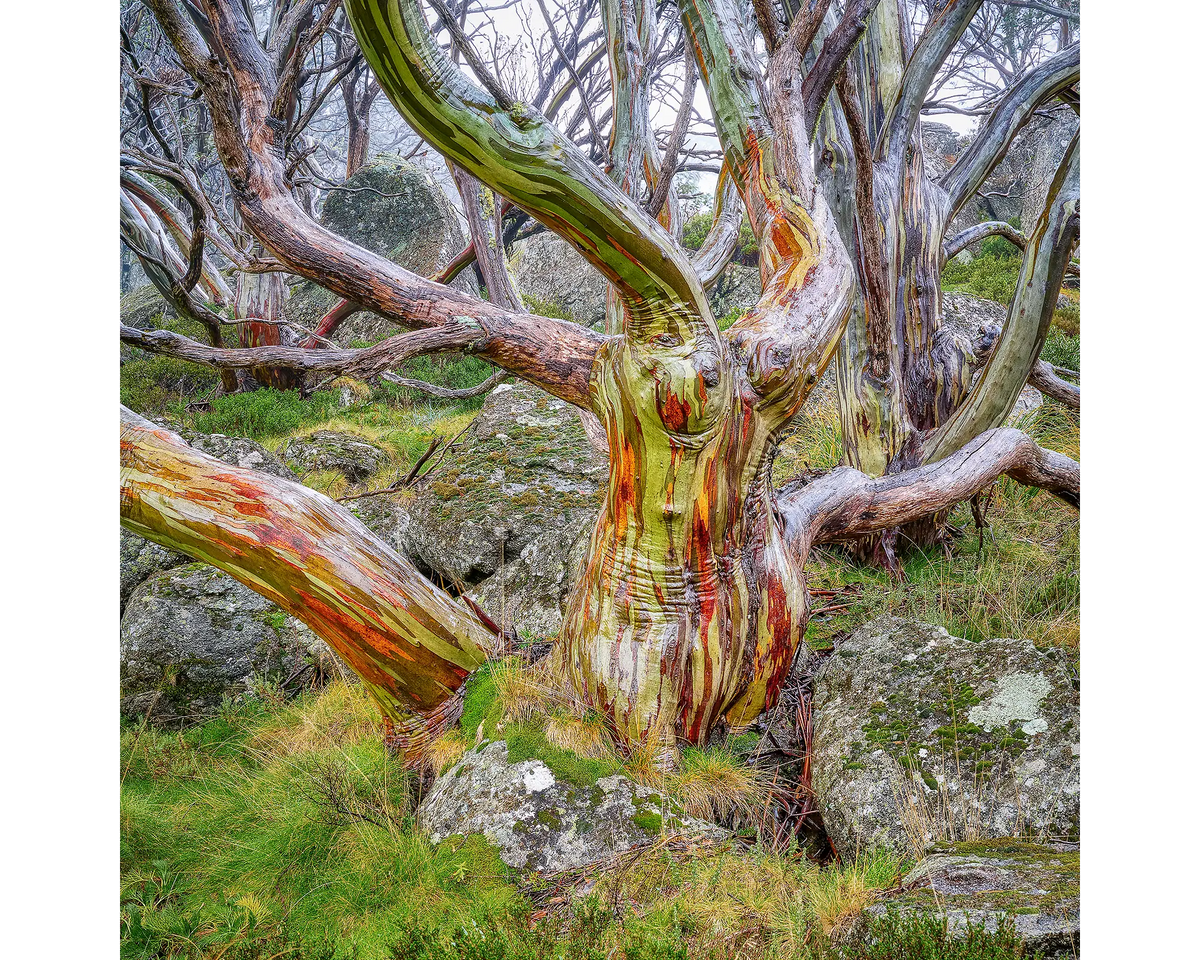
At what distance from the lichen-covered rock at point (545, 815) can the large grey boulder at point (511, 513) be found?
1.71 metres

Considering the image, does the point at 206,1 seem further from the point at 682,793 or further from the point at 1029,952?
the point at 1029,952

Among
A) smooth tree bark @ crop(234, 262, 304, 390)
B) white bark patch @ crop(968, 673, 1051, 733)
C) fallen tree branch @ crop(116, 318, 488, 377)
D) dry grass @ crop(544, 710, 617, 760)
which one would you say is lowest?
dry grass @ crop(544, 710, 617, 760)

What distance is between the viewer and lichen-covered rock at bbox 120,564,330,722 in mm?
4184

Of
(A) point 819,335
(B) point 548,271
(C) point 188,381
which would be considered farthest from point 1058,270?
(B) point 548,271

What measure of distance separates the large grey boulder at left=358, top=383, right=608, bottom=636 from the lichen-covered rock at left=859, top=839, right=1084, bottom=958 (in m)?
2.64

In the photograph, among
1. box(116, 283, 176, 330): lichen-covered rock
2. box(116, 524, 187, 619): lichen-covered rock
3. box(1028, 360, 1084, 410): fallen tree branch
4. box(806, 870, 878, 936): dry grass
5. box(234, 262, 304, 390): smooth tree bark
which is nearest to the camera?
box(806, 870, 878, 936): dry grass

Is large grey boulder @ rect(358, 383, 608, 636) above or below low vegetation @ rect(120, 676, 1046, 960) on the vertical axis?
above

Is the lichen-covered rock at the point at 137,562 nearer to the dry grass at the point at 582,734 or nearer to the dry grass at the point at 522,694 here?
the dry grass at the point at 522,694

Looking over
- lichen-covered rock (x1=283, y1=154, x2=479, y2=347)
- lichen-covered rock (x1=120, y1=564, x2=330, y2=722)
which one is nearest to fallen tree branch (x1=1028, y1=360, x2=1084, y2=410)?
lichen-covered rock (x1=120, y1=564, x2=330, y2=722)

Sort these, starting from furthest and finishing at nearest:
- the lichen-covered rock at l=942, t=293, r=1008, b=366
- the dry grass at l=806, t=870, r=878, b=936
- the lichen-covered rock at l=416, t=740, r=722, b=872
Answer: the lichen-covered rock at l=942, t=293, r=1008, b=366
the lichen-covered rock at l=416, t=740, r=722, b=872
the dry grass at l=806, t=870, r=878, b=936

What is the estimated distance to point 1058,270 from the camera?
386cm

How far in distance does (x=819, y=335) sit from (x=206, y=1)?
3.46 m

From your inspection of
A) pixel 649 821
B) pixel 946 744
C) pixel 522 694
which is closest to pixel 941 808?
pixel 946 744

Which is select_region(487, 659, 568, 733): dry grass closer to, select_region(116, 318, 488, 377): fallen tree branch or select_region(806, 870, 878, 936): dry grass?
select_region(806, 870, 878, 936): dry grass
